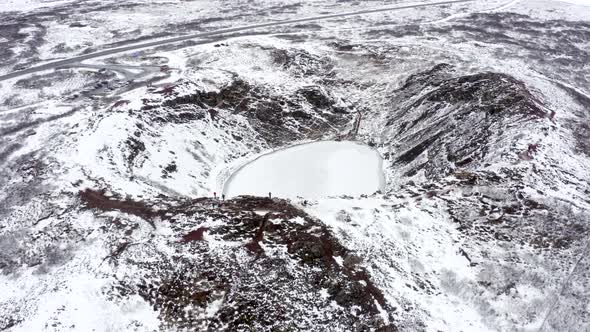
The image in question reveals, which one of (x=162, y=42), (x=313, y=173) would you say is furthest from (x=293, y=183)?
(x=162, y=42)

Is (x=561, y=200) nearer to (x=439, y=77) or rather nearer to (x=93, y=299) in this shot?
(x=439, y=77)

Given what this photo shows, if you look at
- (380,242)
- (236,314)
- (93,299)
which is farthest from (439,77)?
(93,299)

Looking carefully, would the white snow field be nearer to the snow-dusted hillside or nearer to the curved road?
the snow-dusted hillside

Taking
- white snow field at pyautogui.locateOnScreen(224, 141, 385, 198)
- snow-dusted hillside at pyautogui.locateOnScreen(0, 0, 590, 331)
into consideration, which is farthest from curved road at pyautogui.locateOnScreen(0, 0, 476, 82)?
white snow field at pyautogui.locateOnScreen(224, 141, 385, 198)

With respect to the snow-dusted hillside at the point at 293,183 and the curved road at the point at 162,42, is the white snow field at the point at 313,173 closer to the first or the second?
the snow-dusted hillside at the point at 293,183

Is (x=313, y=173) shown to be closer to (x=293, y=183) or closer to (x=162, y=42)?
(x=293, y=183)
